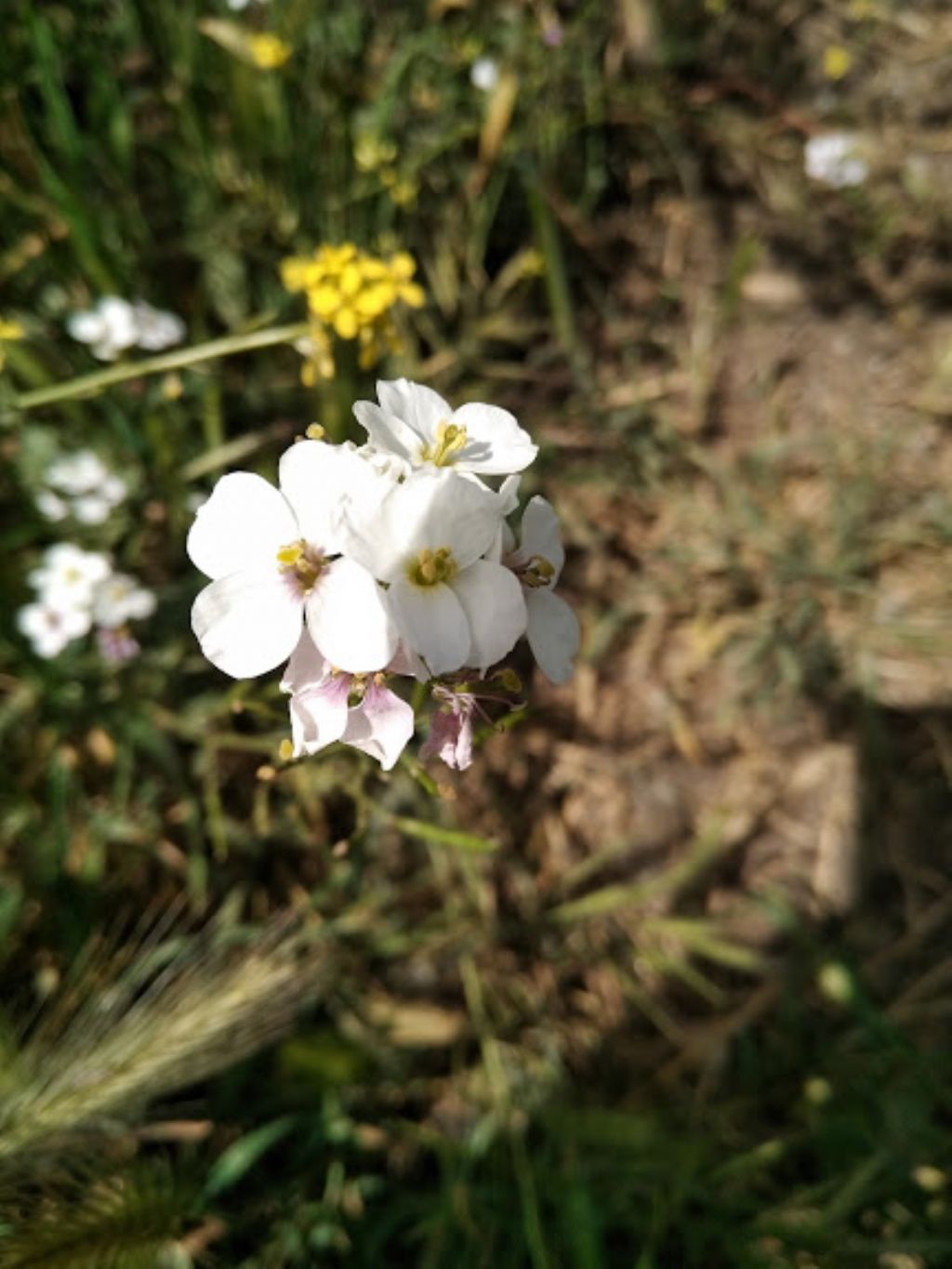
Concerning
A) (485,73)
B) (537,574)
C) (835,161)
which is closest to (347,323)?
(537,574)

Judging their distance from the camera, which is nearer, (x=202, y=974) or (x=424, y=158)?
(x=202, y=974)

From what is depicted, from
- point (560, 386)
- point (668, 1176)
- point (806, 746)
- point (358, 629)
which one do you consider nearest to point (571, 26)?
point (560, 386)

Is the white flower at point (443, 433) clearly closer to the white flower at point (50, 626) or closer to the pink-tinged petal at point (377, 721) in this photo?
the pink-tinged petal at point (377, 721)

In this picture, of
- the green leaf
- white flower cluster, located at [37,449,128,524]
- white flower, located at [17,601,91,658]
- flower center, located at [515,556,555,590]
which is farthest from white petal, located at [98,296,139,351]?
the green leaf

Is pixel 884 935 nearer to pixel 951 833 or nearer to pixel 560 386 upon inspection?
pixel 951 833

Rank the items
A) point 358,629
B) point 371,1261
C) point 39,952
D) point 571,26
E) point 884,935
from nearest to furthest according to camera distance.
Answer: point 358,629 < point 371,1261 < point 39,952 < point 884,935 < point 571,26

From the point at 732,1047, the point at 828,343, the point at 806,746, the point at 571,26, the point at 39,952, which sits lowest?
the point at 732,1047
